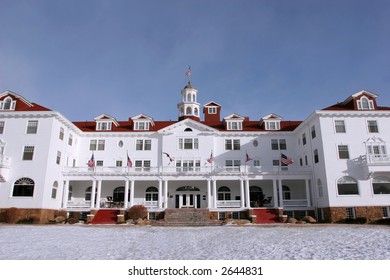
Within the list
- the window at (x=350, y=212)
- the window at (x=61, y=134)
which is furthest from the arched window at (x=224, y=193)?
the window at (x=61, y=134)

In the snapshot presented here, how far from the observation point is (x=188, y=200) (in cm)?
3756

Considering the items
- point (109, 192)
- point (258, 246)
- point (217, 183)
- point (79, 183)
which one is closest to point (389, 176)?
point (217, 183)

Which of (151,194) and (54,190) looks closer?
(54,190)

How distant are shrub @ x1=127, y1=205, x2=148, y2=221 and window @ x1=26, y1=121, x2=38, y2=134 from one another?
43.0 feet

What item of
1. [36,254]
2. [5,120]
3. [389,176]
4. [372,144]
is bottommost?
[36,254]

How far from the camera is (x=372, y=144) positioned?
31391mm

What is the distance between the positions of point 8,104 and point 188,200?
23099mm

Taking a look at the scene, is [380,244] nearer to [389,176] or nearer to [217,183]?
[389,176]

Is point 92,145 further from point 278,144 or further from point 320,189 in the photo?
point 320,189

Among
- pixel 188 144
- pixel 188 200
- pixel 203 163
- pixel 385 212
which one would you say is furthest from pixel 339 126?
pixel 188 200

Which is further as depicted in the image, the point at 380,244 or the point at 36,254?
the point at 380,244

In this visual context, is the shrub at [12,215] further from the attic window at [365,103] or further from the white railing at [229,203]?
the attic window at [365,103]

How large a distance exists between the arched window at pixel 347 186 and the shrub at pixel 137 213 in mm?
19868

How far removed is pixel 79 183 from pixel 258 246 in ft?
98.0
